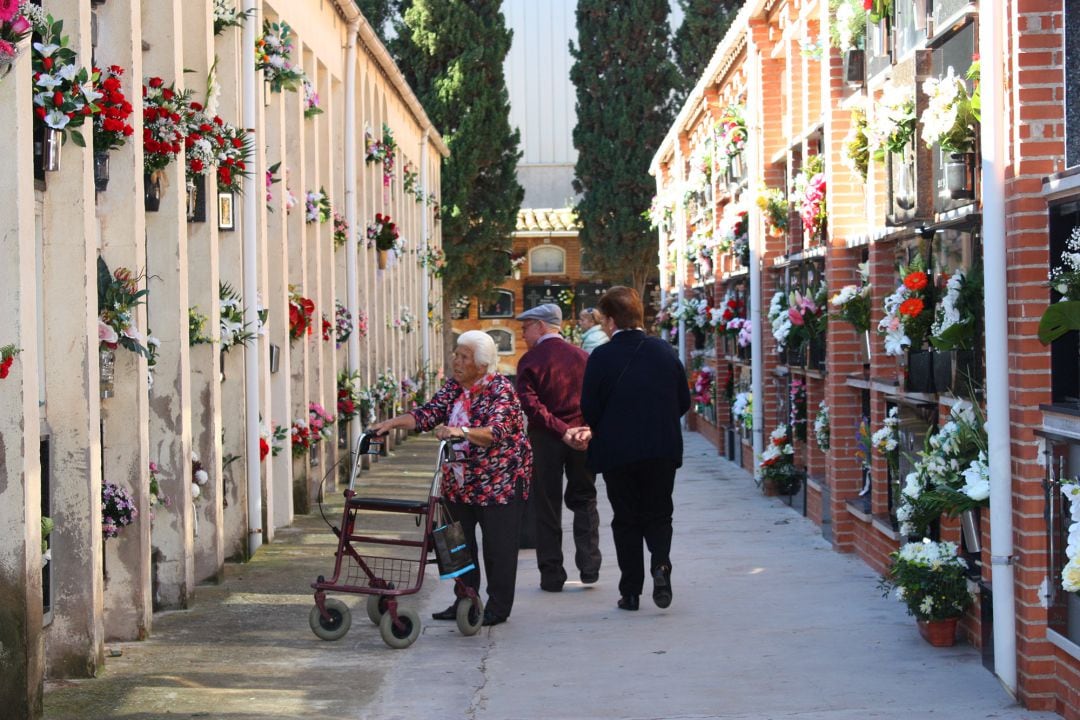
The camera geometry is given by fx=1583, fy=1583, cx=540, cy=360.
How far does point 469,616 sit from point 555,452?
1944mm

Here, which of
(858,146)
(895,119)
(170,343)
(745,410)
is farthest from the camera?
(745,410)

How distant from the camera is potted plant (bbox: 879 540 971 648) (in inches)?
316

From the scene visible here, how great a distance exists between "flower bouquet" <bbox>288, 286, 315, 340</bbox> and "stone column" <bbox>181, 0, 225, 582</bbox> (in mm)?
3492

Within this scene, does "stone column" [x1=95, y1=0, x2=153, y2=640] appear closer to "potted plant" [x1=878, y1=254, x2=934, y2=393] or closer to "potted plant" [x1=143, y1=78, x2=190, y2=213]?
"potted plant" [x1=143, y1=78, x2=190, y2=213]

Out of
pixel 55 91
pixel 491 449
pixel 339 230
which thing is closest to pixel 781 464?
pixel 339 230

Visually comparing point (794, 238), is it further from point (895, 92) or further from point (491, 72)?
point (491, 72)

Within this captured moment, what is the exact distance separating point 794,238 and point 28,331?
9234 millimetres

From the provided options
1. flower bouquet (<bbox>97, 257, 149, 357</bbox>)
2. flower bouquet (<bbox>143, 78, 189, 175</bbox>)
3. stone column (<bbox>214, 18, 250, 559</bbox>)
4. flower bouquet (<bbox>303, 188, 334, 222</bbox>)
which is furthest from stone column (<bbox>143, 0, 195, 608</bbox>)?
flower bouquet (<bbox>303, 188, 334, 222</bbox>)

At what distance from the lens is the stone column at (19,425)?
254 inches

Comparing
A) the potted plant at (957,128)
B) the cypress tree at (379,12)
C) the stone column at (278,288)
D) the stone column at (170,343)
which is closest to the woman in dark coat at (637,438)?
the potted plant at (957,128)

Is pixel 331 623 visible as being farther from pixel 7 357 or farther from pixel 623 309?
pixel 7 357

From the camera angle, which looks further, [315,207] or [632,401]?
[315,207]

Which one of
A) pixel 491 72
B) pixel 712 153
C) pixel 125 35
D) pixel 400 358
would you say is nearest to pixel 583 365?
pixel 125 35

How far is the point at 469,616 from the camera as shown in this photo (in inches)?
347
